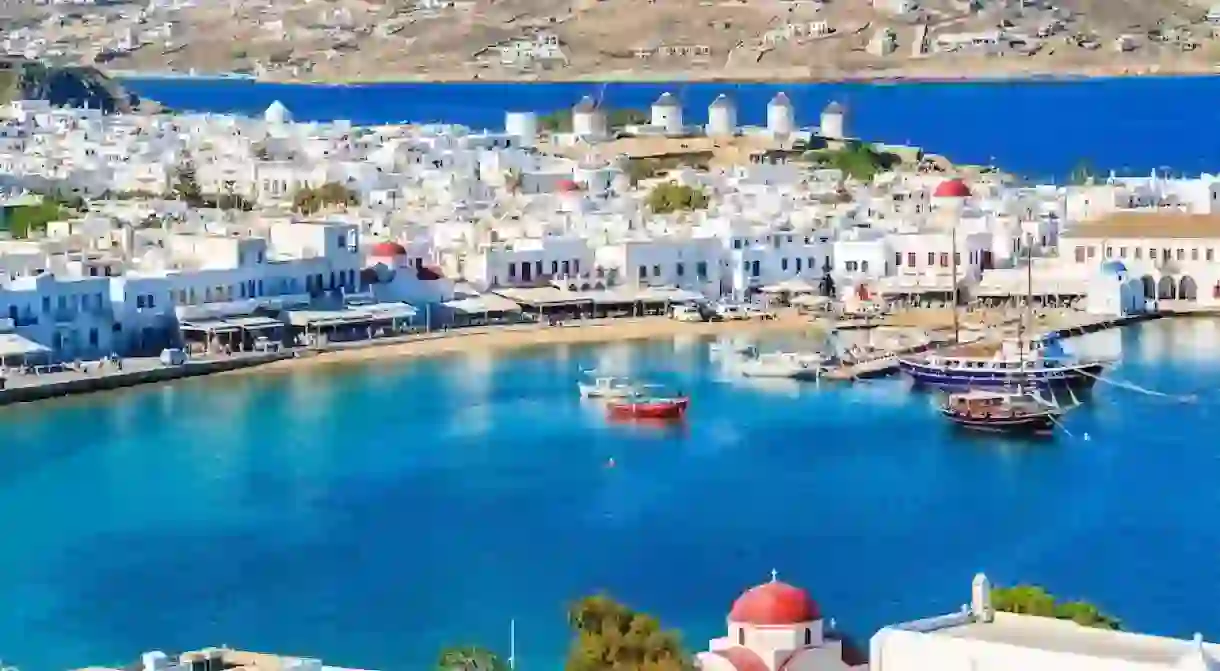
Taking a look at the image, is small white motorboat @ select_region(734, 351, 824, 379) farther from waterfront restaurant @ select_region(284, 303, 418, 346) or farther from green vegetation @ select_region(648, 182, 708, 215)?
green vegetation @ select_region(648, 182, 708, 215)

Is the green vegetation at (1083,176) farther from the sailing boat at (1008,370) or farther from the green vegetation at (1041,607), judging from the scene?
the green vegetation at (1041,607)

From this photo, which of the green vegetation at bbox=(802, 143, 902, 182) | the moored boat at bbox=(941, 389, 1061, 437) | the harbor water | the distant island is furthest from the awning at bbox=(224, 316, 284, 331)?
the distant island

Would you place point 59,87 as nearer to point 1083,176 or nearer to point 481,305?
point 1083,176

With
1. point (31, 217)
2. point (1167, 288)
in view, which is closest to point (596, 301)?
point (1167, 288)

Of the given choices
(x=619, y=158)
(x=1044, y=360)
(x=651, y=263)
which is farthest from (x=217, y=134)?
(x=1044, y=360)

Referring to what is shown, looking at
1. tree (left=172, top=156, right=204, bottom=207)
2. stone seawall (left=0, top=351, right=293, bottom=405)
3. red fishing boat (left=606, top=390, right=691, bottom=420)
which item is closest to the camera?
red fishing boat (left=606, top=390, right=691, bottom=420)
